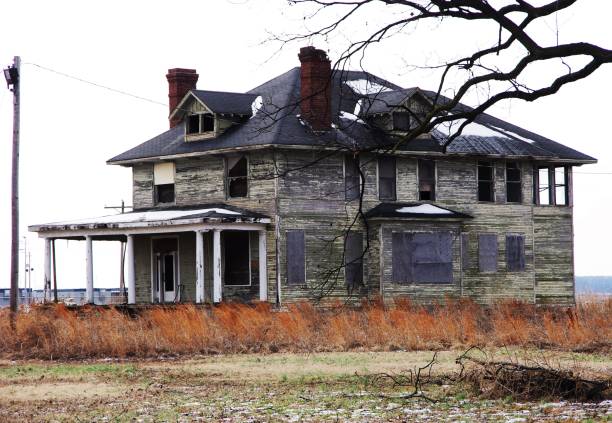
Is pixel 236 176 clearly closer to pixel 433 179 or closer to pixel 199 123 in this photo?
pixel 199 123

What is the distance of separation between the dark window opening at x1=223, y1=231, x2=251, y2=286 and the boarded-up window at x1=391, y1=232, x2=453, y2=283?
4.76 meters

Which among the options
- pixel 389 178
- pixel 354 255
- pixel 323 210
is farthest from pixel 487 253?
pixel 323 210

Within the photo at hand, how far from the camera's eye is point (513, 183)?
41.2 metres

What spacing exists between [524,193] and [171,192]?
12526 mm

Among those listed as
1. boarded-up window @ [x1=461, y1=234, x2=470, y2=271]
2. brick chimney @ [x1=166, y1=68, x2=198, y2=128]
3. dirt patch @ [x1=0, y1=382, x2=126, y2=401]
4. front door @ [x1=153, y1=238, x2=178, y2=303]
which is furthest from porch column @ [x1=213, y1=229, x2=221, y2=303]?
dirt patch @ [x1=0, y1=382, x2=126, y2=401]

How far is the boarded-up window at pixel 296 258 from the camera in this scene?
36.4 m

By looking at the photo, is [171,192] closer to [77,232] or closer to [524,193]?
[77,232]

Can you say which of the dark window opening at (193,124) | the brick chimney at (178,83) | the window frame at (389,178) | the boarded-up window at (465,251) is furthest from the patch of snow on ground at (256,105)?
the boarded-up window at (465,251)

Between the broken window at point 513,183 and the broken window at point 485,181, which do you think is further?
the broken window at point 513,183

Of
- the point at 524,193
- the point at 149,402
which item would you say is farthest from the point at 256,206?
the point at 149,402

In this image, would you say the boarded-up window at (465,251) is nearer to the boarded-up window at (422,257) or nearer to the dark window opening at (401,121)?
the boarded-up window at (422,257)

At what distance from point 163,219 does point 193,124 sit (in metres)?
4.92

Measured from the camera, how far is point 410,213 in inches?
1481

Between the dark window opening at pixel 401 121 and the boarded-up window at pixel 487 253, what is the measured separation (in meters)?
4.62
